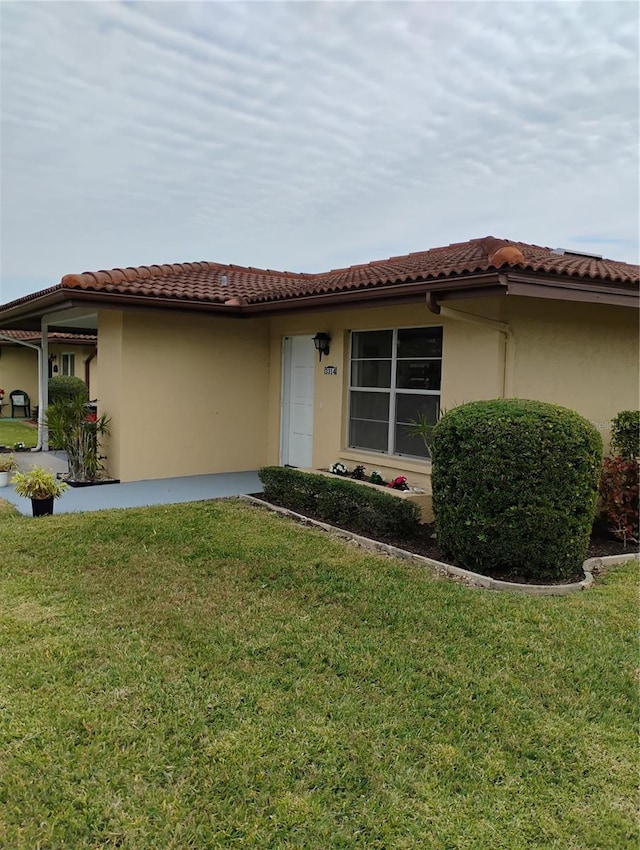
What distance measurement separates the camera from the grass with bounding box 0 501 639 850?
2.76 metres

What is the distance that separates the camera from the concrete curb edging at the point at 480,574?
573 centimetres

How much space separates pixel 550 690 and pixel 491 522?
214cm

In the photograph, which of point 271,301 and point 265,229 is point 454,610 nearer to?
point 271,301

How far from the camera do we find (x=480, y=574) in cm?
605

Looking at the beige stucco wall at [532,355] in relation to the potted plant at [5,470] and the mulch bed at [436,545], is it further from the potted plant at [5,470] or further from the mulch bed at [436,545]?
the potted plant at [5,470]

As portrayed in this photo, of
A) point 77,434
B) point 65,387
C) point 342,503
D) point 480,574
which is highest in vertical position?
point 65,387

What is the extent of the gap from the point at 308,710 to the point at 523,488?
123 inches

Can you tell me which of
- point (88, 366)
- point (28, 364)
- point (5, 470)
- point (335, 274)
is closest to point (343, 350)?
point (335, 274)

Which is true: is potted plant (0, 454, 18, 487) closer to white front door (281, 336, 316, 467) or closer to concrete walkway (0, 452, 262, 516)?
concrete walkway (0, 452, 262, 516)

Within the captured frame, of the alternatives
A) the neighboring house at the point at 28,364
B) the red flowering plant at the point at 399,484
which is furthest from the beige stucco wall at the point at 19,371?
the red flowering plant at the point at 399,484

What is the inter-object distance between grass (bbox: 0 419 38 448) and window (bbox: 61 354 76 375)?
351 cm

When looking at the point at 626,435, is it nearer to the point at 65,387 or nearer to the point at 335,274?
the point at 335,274

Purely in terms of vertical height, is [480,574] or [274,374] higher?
[274,374]

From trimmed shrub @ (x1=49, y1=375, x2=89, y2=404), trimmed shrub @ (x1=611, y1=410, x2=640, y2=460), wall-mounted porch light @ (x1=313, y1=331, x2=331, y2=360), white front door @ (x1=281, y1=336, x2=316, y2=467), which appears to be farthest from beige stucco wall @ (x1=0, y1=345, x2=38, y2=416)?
trimmed shrub @ (x1=611, y1=410, x2=640, y2=460)
